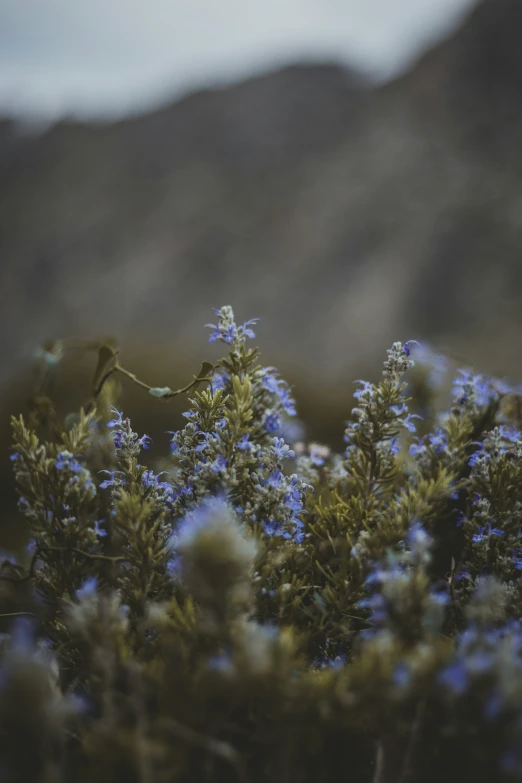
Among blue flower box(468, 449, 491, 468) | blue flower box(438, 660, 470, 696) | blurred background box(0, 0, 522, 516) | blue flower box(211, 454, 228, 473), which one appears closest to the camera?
blue flower box(438, 660, 470, 696)

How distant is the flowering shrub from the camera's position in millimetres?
617

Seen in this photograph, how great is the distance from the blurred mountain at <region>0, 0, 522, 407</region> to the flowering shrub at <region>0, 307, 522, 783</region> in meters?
2.40

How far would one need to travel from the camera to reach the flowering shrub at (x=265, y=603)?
24.3 inches

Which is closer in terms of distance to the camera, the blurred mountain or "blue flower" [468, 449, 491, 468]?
"blue flower" [468, 449, 491, 468]

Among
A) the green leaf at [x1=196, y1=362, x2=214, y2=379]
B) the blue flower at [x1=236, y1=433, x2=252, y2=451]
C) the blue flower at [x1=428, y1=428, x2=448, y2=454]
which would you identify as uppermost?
the blue flower at [x1=428, y1=428, x2=448, y2=454]

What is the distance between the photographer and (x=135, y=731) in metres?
0.62

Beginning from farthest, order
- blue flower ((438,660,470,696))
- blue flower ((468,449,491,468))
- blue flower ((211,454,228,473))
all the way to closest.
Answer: blue flower ((468,449,491,468)) < blue flower ((211,454,228,473)) < blue flower ((438,660,470,696))

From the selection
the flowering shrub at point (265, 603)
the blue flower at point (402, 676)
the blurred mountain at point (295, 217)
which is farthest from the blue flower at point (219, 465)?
the blurred mountain at point (295, 217)

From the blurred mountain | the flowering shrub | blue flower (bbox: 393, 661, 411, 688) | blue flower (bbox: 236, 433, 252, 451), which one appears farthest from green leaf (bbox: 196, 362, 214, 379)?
the blurred mountain

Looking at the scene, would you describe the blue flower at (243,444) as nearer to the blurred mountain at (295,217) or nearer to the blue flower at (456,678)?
the blue flower at (456,678)

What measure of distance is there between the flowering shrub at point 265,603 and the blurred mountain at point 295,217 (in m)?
2.40

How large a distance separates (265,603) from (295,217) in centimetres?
1021

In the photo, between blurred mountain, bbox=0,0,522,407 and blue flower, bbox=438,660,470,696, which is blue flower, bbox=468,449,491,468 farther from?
blurred mountain, bbox=0,0,522,407

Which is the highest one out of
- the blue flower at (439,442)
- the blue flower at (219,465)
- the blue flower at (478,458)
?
the blue flower at (439,442)
